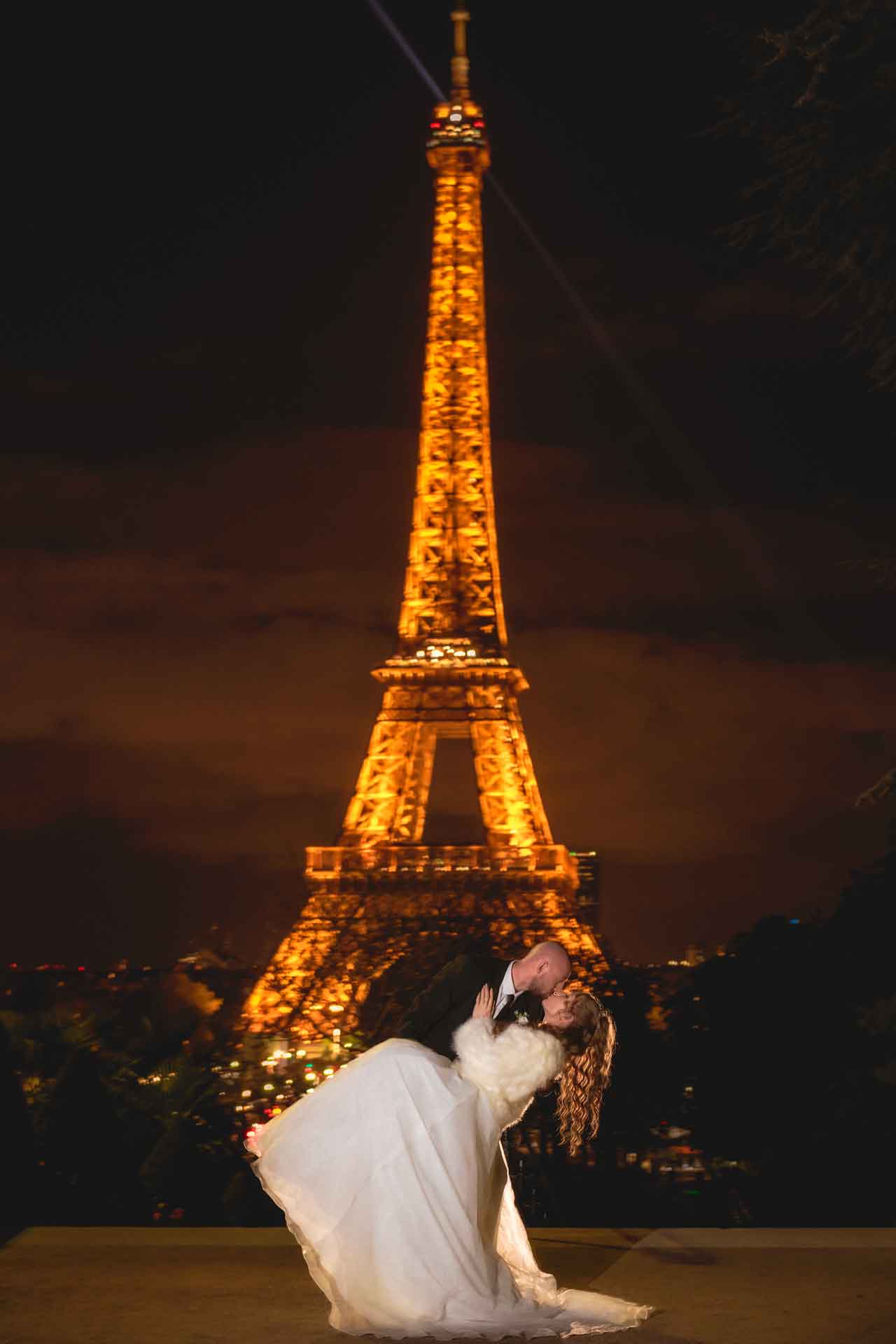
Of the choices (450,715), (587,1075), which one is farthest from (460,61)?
(587,1075)

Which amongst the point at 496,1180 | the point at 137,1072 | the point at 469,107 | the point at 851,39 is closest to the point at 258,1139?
the point at 496,1180

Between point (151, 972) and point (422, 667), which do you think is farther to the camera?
point (151, 972)

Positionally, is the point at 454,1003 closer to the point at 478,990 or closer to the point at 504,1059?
the point at 478,990

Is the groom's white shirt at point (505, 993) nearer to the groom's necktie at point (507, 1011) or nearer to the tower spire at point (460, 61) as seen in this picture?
the groom's necktie at point (507, 1011)

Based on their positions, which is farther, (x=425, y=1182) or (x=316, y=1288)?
(x=316, y=1288)

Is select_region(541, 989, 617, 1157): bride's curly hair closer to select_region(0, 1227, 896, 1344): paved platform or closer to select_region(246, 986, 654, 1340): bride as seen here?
select_region(246, 986, 654, 1340): bride

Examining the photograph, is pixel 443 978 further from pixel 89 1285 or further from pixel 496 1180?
pixel 89 1285
